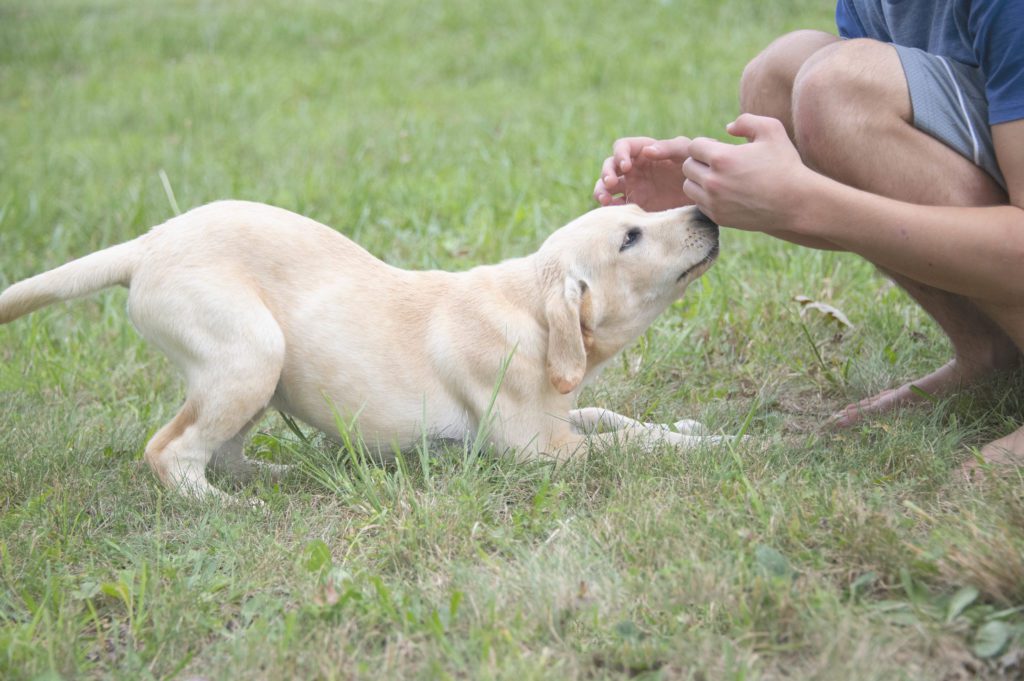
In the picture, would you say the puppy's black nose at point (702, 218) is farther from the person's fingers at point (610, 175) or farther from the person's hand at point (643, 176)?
the person's fingers at point (610, 175)

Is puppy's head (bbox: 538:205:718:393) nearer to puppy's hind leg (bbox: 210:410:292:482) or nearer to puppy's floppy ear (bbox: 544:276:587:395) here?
puppy's floppy ear (bbox: 544:276:587:395)

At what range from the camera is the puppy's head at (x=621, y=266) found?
311cm

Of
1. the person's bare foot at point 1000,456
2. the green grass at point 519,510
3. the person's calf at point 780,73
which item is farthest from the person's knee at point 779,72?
the person's bare foot at point 1000,456

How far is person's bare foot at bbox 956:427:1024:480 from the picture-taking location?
8.44 ft

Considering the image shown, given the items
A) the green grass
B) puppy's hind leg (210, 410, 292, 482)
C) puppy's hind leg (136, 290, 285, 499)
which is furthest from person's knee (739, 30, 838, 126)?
puppy's hind leg (210, 410, 292, 482)

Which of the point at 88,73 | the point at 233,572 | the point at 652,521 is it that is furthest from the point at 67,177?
the point at 652,521

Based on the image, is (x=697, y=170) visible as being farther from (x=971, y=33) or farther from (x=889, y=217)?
(x=971, y=33)

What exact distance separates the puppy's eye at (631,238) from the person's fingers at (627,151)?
0.99ft

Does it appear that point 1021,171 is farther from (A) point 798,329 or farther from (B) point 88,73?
(B) point 88,73

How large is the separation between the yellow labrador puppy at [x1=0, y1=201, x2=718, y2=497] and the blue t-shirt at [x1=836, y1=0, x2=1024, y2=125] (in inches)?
30.7

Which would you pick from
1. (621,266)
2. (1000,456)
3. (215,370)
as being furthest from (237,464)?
(1000,456)

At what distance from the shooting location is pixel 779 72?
3297mm

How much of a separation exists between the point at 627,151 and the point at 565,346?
0.77m

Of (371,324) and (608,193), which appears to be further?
(608,193)
